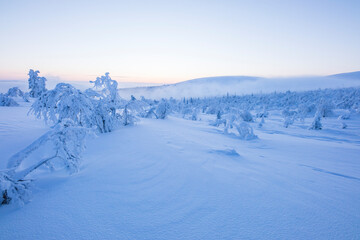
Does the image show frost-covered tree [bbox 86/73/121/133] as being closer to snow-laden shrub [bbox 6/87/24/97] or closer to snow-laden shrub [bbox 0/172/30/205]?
snow-laden shrub [bbox 0/172/30/205]

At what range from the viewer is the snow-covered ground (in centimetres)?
162

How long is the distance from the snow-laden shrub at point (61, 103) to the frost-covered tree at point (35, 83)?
982 inches

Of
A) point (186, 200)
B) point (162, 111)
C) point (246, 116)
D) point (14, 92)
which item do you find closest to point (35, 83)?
point (14, 92)

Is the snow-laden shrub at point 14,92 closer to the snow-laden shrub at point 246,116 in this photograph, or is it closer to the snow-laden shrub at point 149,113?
the snow-laden shrub at point 149,113

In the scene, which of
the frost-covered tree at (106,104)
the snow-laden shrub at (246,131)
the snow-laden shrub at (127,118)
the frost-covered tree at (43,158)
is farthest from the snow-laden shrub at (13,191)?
the snow-laden shrub at (246,131)

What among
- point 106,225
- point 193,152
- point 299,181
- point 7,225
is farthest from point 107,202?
point 299,181

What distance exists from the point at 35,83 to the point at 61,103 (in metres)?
27.1

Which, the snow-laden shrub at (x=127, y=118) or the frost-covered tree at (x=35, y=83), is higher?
the frost-covered tree at (x=35, y=83)

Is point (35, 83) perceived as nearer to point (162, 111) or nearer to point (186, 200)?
point (162, 111)

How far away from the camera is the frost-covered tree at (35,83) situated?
23.4m

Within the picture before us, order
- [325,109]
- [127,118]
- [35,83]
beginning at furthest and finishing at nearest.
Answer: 1. [35,83]
2. [325,109]
3. [127,118]

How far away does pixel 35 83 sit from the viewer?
24.1 metres

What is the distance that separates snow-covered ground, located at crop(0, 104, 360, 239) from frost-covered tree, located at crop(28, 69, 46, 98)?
2609 cm

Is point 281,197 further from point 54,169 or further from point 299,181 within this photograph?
point 54,169
